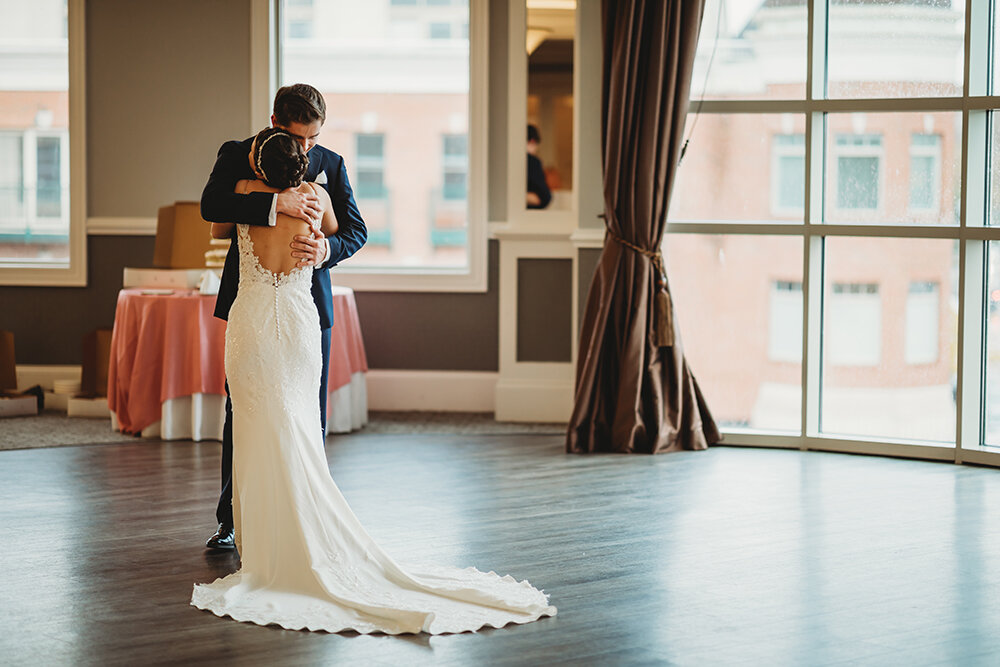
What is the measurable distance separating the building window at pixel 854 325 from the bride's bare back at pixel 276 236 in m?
3.02

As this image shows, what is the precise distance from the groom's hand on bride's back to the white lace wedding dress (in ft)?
0.47

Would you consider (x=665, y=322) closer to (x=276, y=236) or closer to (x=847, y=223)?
(x=847, y=223)

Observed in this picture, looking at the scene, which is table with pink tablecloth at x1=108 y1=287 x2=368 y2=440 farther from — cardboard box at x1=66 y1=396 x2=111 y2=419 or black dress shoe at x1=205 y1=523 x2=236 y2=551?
black dress shoe at x1=205 y1=523 x2=236 y2=551

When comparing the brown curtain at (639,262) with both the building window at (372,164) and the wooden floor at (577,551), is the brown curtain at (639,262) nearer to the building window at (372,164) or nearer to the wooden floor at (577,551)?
the wooden floor at (577,551)

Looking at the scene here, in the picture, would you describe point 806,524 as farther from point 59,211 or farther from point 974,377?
point 59,211

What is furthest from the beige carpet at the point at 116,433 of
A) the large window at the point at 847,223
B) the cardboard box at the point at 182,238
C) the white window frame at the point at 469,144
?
the large window at the point at 847,223

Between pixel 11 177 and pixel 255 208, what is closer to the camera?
pixel 255 208

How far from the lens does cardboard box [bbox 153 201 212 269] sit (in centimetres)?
600

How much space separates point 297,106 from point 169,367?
257cm

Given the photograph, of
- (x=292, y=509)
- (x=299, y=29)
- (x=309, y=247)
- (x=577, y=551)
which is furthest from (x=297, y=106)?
(x=299, y=29)

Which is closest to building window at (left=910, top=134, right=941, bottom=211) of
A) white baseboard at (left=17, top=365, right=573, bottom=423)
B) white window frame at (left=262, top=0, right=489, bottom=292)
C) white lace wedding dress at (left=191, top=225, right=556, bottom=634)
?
white window frame at (left=262, top=0, right=489, bottom=292)

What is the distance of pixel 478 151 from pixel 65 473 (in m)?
2.82

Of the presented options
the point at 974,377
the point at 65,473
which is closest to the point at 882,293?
the point at 974,377

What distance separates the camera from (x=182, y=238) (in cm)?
604
